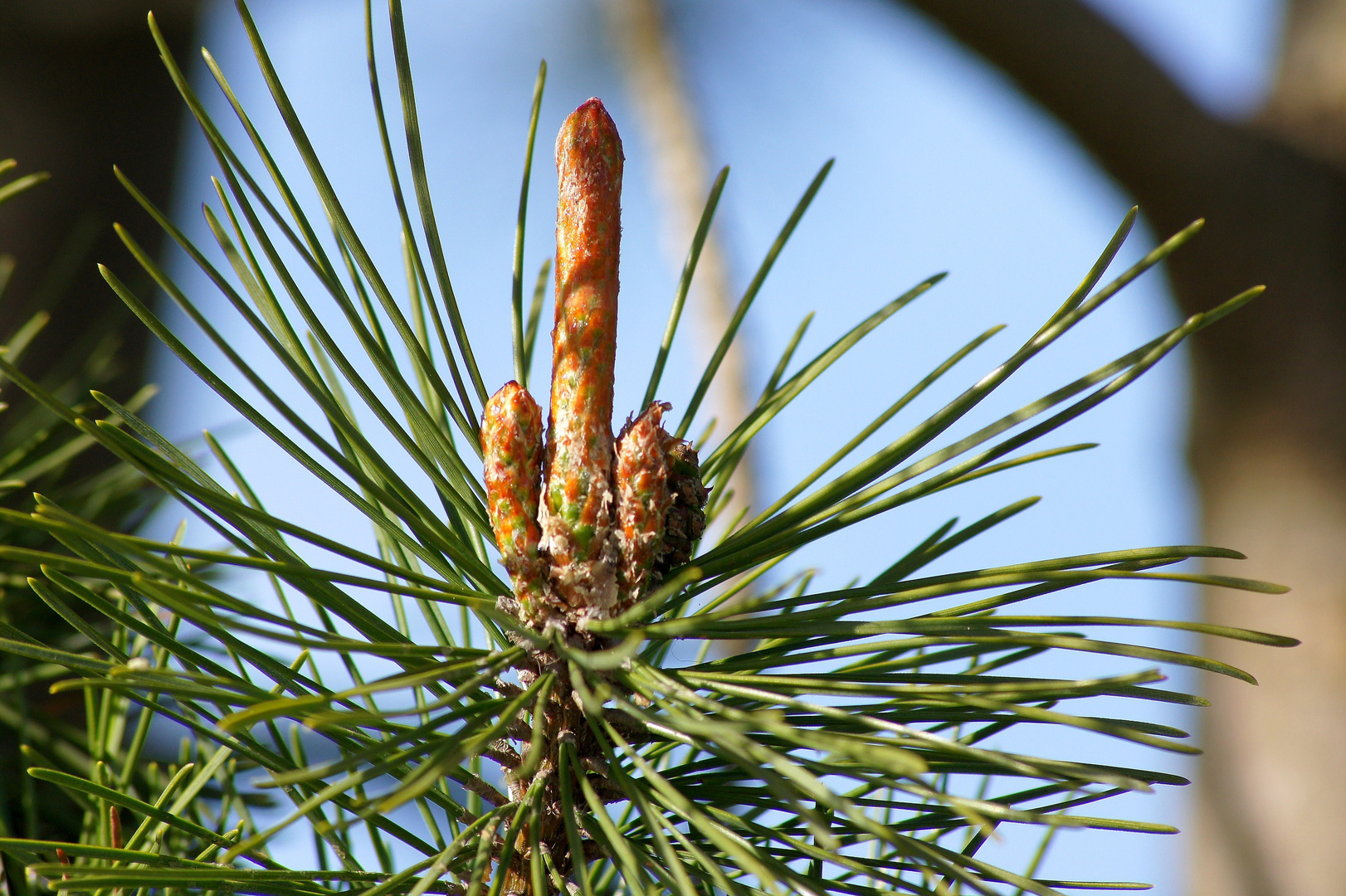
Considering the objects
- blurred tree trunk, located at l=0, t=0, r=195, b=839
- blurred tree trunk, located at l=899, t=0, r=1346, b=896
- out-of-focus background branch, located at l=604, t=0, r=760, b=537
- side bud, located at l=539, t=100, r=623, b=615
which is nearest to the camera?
side bud, located at l=539, t=100, r=623, b=615

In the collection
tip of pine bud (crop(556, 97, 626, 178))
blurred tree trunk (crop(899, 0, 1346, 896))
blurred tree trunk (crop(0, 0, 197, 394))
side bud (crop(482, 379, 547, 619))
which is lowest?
side bud (crop(482, 379, 547, 619))

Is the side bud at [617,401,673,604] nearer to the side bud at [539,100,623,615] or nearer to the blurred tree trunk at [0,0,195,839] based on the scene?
the side bud at [539,100,623,615]

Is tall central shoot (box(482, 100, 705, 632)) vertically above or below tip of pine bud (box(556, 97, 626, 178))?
below

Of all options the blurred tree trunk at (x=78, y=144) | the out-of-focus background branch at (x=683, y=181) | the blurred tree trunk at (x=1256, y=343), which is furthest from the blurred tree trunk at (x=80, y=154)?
the blurred tree trunk at (x=1256, y=343)

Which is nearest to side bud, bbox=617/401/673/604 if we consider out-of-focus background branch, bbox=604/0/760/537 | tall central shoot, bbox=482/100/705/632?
tall central shoot, bbox=482/100/705/632

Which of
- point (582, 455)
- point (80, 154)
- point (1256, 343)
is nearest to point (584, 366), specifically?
point (582, 455)

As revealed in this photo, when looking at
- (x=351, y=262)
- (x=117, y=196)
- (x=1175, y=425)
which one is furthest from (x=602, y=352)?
(x=1175, y=425)
